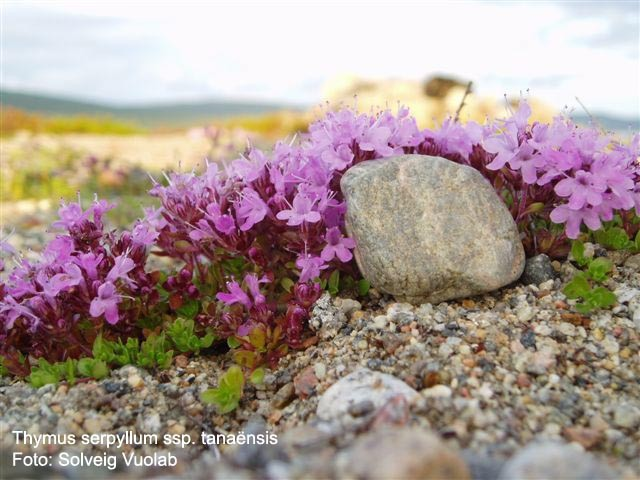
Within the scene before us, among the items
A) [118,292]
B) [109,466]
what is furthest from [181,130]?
[109,466]

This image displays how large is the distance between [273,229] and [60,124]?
1892 cm

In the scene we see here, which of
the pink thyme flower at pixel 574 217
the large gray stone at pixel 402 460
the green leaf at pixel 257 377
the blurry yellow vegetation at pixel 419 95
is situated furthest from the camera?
the blurry yellow vegetation at pixel 419 95

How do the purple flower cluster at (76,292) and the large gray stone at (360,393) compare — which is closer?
the large gray stone at (360,393)

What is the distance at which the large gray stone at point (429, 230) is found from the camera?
3.66 metres

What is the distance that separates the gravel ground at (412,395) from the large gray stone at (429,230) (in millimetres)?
145

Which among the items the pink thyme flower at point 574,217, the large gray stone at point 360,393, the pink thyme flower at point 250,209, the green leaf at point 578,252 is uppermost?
the pink thyme flower at point 250,209

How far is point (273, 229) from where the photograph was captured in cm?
411

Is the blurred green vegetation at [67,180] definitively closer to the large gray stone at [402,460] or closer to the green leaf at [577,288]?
the green leaf at [577,288]

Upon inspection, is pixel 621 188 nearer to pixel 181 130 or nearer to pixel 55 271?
pixel 55 271

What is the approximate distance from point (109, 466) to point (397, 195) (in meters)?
1.96

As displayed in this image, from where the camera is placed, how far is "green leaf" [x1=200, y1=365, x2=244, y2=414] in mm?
3324

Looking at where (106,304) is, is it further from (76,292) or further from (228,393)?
(228,393)

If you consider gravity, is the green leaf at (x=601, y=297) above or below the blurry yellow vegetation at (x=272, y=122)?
above

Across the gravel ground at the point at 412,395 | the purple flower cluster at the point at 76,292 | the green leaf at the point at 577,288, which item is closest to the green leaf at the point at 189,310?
the purple flower cluster at the point at 76,292
